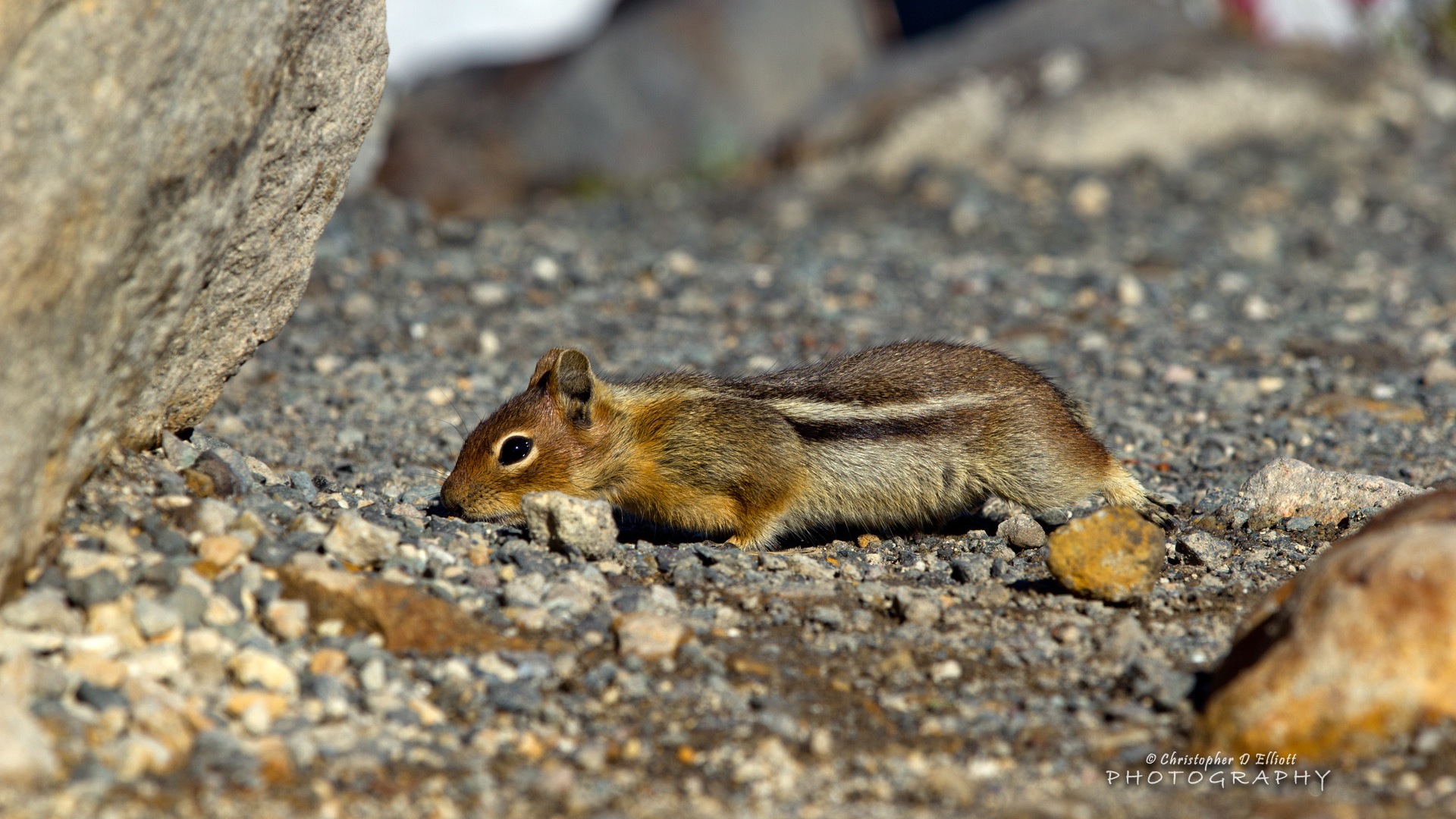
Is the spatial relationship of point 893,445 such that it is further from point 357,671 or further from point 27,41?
point 27,41

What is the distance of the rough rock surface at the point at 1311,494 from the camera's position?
16.9 feet

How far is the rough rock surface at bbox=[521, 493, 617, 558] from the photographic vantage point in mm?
4523

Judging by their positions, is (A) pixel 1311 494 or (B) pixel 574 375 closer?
(A) pixel 1311 494

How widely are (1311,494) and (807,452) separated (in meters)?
1.93

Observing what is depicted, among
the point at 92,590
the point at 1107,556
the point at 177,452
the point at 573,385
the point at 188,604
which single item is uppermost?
the point at 177,452

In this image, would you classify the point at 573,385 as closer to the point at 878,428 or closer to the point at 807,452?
the point at 807,452

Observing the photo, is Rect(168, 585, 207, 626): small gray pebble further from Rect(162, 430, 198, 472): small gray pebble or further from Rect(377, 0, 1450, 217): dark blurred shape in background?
Rect(377, 0, 1450, 217): dark blurred shape in background

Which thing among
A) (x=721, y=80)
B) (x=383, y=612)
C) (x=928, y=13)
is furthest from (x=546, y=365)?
(x=928, y=13)

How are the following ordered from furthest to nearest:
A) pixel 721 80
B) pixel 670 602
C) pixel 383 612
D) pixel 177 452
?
pixel 721 80
pixel 177 452
pixel 670 602
pixel 383 612

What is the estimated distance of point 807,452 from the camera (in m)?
5.26

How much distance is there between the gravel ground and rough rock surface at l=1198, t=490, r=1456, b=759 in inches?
3.3

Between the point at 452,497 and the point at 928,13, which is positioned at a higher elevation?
the point at 928,13

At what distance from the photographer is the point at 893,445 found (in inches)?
204

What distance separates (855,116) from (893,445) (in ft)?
28.1
